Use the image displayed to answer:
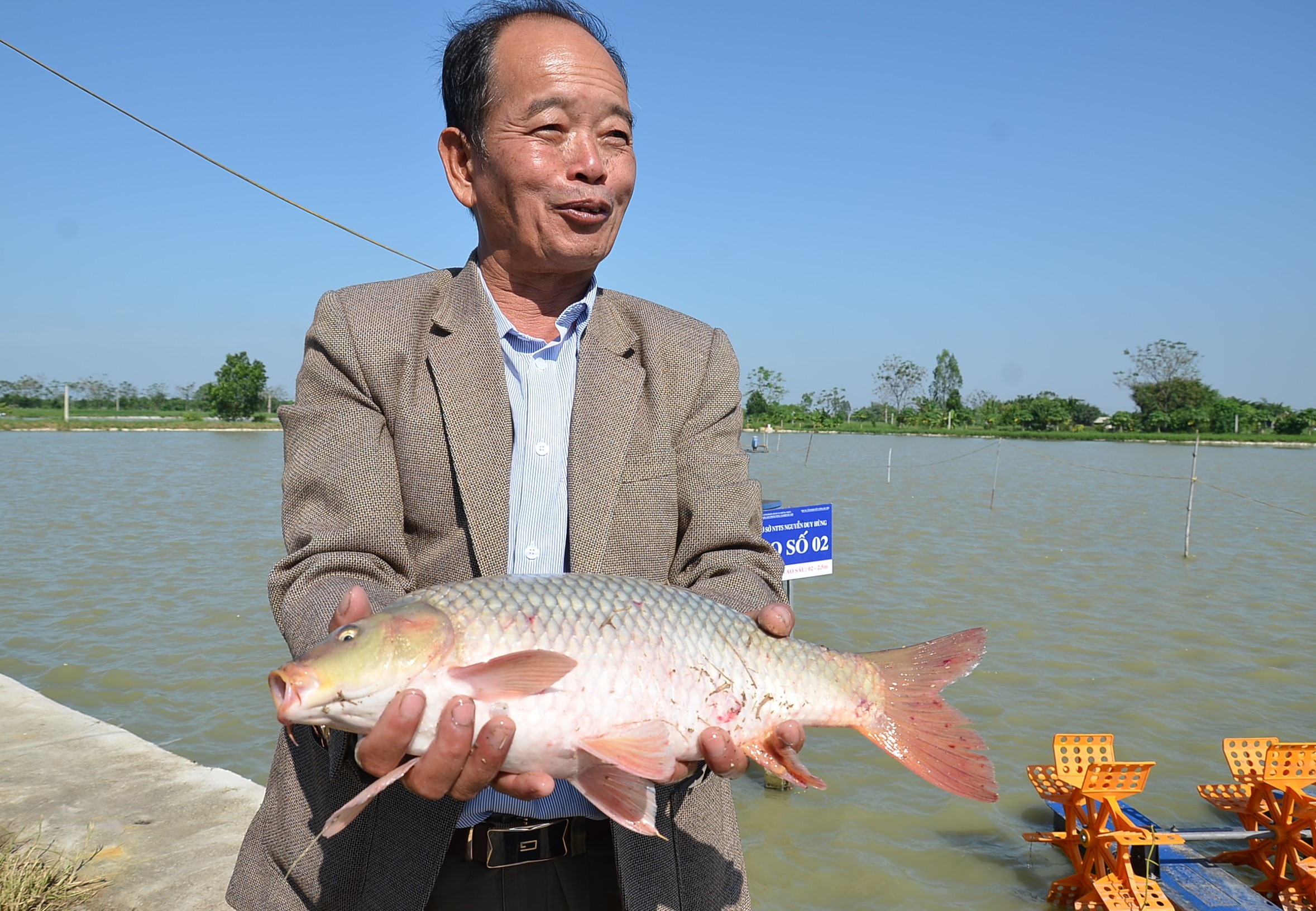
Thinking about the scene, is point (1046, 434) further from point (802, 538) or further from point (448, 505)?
point (448, 505)

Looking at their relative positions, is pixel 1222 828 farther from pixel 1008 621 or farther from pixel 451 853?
pixel 1008 621

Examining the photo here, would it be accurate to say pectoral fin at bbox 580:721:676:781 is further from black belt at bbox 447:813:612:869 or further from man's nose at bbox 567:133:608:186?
man's nose at bbox 567:133:608:186

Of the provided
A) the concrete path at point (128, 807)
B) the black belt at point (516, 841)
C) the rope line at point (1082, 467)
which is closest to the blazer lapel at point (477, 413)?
the black belt at point (516, 841)

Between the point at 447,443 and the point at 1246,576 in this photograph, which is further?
the point at 1246,576

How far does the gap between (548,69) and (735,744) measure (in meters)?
1.40

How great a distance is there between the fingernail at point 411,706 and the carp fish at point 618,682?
42 millimetres

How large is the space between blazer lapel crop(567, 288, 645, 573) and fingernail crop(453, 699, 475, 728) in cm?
44

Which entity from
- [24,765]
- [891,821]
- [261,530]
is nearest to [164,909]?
[24,765]

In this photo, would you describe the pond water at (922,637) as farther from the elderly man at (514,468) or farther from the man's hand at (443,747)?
the man's hand at (443,747)

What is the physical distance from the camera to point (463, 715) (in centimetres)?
144

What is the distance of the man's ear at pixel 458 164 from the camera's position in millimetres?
2039

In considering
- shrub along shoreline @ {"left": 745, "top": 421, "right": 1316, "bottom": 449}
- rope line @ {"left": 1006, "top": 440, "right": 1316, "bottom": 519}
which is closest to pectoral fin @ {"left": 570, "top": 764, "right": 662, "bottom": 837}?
rope line @ {"left": 1006, "top": 440, "right": 1316, "bottom": 519}

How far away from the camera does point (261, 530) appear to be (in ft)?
59.5

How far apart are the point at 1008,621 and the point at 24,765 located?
10.4 metres
